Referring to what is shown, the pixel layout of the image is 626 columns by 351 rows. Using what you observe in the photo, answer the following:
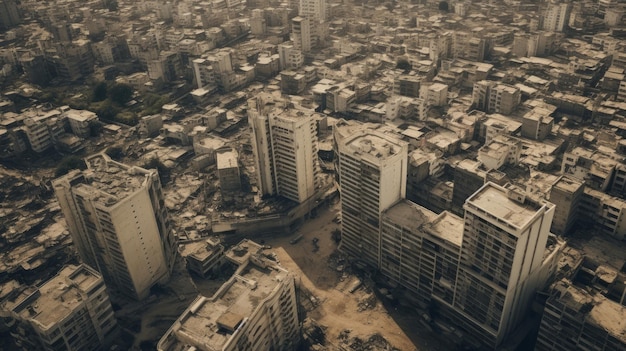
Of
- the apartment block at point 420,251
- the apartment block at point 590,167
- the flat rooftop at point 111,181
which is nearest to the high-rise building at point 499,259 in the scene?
the apartment block at point 420,251

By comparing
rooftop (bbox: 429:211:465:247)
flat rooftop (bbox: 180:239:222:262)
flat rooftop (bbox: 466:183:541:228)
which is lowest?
flat rooftop (bbox: 180:239:222:262)

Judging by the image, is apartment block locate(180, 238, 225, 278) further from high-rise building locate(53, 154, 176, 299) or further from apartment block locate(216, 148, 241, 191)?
apartment block locate(216, 148, 241, 191)

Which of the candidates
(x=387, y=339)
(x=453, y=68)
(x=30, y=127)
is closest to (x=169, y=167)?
(x=30, y=127)

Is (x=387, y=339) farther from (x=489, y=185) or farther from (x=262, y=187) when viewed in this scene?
(x=262, y=187)

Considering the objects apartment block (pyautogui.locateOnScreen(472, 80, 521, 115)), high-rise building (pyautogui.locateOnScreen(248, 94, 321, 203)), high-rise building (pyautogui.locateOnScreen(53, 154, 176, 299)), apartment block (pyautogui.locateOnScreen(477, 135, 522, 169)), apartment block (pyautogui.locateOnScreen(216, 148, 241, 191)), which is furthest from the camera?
apartment block (pyautogui.locateOnScreen(472, 80, 521, 115))

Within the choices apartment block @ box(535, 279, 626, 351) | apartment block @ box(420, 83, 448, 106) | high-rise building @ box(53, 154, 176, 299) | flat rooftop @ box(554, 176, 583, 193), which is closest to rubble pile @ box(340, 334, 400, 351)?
apartment block @ box(535, 279, 626, 351)
